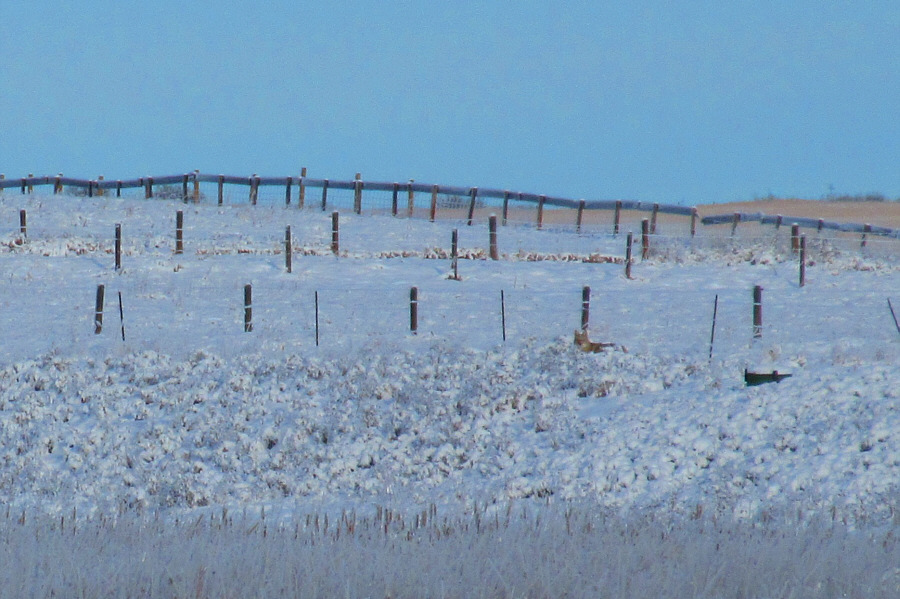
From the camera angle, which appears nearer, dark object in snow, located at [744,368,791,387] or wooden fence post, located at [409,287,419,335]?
dark object in snow, located at [744,368,791,387]

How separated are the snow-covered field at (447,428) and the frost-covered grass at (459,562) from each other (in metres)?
0.03

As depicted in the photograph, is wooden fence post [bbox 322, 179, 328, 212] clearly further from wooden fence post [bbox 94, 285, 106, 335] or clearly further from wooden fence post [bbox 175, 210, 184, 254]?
wooden fence post [bbox 94, 285, 106, 335]

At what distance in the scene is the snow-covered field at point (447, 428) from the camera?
5.52 meters

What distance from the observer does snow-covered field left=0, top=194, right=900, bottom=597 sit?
5523mm

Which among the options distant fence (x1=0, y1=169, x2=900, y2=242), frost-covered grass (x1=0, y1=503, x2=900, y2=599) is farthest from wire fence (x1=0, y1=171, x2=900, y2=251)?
frost-covered grass (x1=0, y1=503, x2=900, y2=599)

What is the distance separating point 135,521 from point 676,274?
65.5ft

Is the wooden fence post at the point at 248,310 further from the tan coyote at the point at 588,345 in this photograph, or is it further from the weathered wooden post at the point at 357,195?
the weathered wooden post at the point at 357,195

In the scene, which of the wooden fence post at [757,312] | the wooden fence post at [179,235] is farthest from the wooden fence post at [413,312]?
the wooden fence post at [179,235]

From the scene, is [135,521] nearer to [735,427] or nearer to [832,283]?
[735,427]

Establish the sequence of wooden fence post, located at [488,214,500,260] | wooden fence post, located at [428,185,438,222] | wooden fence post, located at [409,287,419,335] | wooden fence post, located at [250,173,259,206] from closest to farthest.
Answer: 1. wooden fence post, located at [409,287,419,335]
2. wooden fence post, located at [488,214,500,260]
3. wooden fence post, located at [428,185,438,222]
4. wooden fence post, located at [250,173,259,206]

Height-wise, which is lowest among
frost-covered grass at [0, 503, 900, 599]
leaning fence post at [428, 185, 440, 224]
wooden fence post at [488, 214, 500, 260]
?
frost-covered grass at [0, 503, 900, 599]

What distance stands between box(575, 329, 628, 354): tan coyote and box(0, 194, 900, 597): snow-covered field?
16cm

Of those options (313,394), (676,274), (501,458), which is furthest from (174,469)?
(676,274)

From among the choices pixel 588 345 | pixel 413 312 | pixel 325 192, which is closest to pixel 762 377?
pixel 588 345
